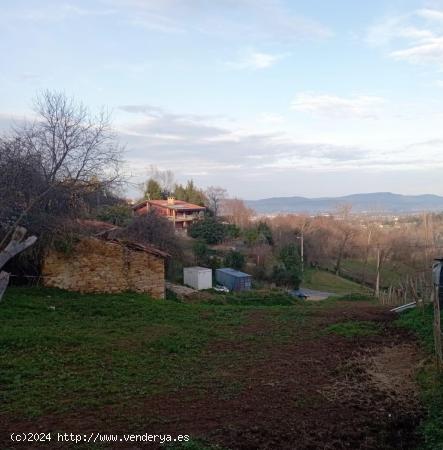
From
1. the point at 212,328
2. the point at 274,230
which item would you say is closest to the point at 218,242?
the point at 274,230

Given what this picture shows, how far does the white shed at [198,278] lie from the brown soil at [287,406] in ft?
55.1

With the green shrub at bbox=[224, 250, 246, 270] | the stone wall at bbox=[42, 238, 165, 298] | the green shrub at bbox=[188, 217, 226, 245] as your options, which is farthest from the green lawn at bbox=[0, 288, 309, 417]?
the green shrub at bbox=[188, 217, 226, 245]

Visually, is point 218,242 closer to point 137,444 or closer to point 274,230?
point 274,230

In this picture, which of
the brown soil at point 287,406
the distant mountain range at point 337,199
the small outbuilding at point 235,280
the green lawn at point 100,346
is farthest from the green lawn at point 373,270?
the distant mountain range at point 337,199

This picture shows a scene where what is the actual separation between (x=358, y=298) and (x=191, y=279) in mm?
9440

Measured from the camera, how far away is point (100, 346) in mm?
8578

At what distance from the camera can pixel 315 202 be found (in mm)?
174500

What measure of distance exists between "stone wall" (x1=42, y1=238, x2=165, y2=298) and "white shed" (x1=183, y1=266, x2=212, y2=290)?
1035 cm

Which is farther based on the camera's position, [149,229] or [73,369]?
[149,229]

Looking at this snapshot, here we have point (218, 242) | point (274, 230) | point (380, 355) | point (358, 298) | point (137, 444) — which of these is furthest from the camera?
point (274, 230)

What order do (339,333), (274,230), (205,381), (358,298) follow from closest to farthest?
(205,381) → (339,333) → (358,298) → (274,230)

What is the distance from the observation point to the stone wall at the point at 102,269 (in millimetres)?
14008

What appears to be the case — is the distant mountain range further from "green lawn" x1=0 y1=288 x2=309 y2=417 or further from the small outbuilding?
"green lawn" x1=0 y1=288 x2=309 y2=417


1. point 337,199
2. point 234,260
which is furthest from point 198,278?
point 337,199
